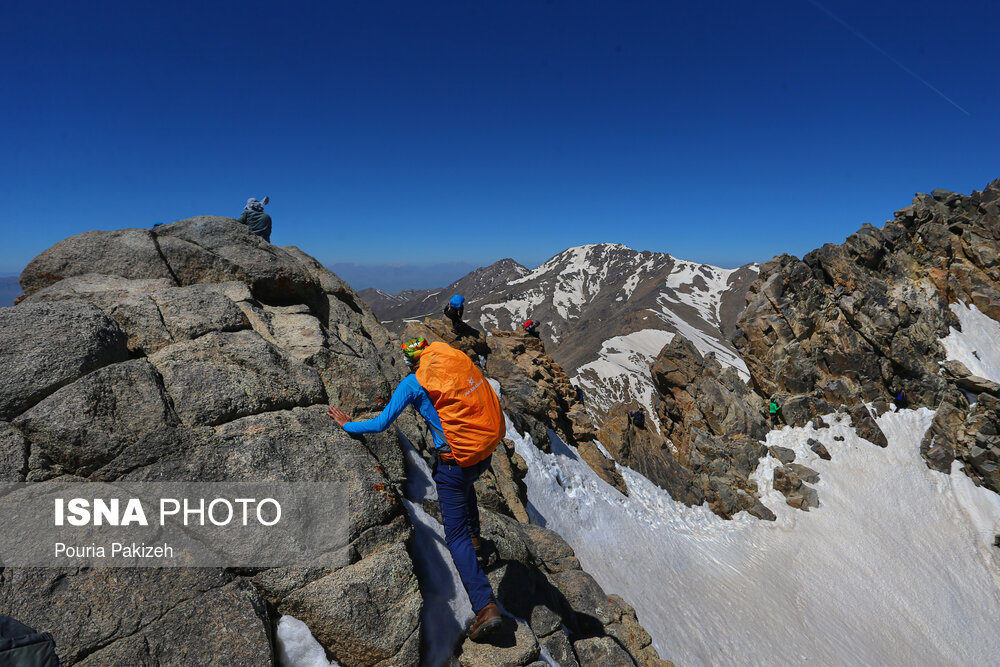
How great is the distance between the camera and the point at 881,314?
4016 cm

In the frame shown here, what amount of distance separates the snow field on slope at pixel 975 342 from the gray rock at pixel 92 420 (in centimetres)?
5540

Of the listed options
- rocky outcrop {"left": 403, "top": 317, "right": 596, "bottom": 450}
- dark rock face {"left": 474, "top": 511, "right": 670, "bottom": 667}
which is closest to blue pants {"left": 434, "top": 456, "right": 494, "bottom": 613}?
dark rock face {"left": 474, "top": 511, "right": 670, "bottom": 667}

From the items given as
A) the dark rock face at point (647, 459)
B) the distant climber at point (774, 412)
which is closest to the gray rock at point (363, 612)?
the dark rock face at point (647, 459)

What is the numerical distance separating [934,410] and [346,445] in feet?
164

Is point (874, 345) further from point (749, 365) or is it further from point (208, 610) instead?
point (208, 610)

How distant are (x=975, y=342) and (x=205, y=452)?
5759 cm

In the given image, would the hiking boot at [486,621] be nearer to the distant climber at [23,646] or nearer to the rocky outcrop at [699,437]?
the distant climber at [23,646]

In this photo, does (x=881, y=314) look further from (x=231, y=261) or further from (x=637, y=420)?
(x=231, y=261)

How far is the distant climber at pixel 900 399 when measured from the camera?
125ft

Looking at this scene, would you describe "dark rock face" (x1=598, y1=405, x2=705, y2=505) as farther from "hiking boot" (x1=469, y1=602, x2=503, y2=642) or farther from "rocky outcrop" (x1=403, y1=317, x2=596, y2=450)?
"hiking boot" (x1=469, y1=602, x2=503, y2=642)

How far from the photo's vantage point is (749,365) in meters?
43.8

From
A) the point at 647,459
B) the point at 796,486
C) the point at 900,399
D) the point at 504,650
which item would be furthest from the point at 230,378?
the point at 900,399

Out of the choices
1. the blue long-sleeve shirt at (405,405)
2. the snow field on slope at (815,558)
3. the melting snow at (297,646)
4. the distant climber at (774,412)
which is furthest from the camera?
the distant climber at (774,412)

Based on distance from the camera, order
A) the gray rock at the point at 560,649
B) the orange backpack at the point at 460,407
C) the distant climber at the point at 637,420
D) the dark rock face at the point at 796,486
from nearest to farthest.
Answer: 1. the orange backpack at the point at 460,407
2. the gray rock at the point at 560,649
3. the dark rock face at the point at 796,486
4. the distant climber at the point at 637,420
